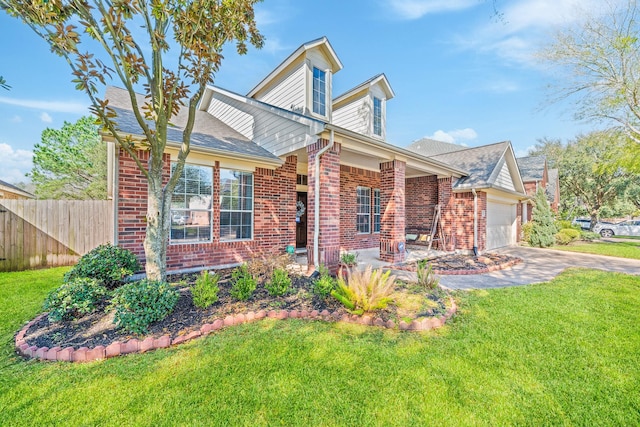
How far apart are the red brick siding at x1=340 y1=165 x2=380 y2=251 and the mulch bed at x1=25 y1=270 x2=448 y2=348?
4.95 metres

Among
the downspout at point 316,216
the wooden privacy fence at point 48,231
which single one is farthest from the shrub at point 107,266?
the wooden privacy fence at point 48,231

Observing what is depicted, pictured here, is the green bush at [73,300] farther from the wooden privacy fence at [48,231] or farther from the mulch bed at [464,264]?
the mulch bed at [464,264]

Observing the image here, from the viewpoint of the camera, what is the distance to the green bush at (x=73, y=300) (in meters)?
3.54

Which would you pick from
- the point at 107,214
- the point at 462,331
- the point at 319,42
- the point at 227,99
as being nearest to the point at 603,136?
the point at 319,42

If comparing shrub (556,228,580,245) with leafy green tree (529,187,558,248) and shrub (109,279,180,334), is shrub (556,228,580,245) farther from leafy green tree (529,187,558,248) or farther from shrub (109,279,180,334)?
shrub (109,279,180,334)

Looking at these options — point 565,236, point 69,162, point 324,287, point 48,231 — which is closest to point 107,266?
point 324,287

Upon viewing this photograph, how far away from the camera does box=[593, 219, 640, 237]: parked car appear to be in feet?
73.2

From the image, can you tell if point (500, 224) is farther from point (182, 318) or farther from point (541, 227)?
point (182, 318)

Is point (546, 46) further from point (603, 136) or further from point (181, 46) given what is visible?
point (181, 46)

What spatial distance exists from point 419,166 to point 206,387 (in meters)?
8.44

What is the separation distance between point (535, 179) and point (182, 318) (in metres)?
22.8

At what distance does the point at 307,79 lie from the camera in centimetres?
888

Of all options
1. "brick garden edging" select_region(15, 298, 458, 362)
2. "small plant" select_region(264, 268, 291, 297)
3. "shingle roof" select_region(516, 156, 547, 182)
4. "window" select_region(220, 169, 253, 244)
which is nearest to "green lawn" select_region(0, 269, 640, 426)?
"brick garden edging" select_region(15, 298, 458, 362)

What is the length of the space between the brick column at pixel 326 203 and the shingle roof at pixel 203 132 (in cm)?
173
